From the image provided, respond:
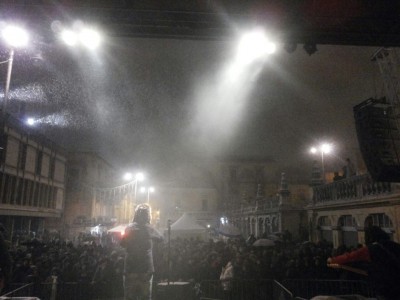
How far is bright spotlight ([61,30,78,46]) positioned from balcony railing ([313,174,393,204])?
10192 mm

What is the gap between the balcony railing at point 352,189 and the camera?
12.0 m

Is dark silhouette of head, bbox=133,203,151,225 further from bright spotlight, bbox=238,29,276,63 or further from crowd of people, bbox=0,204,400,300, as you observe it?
bright spotlight, bbox=238,29,276,63

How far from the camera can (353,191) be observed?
13961 mm

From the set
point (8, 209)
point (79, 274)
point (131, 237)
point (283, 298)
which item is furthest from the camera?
point (8, 209)

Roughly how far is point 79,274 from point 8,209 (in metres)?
18.1

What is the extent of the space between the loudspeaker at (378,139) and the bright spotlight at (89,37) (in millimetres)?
5506

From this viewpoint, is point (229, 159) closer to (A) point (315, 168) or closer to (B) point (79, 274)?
(A) point (315, 168)

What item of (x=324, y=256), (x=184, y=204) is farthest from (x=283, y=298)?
(x=184, y=204)

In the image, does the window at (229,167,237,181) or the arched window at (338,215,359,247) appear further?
the window at (229,167,237,181)

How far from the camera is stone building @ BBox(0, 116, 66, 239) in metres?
25.1

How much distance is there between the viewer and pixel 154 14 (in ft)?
15.4

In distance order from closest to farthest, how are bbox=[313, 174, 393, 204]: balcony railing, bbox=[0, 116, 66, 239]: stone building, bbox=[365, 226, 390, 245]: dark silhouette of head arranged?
bbox=[365, 226, 390, 245]: dark silhouette of head → bbox=[313, 174, 393, 204]: balcony railing → bbox=[0, 116, 66, 239]: stone building

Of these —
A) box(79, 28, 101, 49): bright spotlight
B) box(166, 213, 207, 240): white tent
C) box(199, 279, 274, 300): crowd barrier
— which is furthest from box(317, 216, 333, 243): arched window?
box(79, 28, 101, 49): bright spotlight

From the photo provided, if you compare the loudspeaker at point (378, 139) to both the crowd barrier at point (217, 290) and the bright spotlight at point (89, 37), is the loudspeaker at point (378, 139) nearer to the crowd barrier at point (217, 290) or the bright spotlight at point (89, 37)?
the crowd barrier at point (217, 290)
